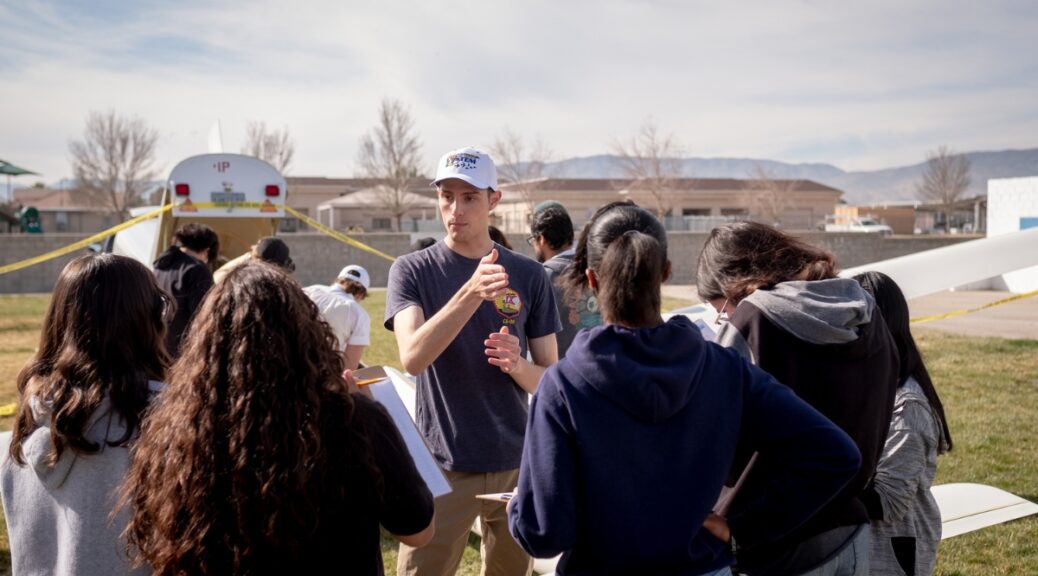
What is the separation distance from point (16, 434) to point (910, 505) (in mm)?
2772

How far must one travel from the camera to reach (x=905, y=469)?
2816 mm

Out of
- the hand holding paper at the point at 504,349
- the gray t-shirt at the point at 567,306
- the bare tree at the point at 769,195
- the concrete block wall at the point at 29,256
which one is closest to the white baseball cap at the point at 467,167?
the hand holding paper at the point at 504,349

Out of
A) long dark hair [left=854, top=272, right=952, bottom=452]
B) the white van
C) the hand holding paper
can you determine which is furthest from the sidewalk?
the hand holding paper

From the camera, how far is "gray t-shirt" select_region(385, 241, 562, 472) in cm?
329

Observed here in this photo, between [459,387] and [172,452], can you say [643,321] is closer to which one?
[172,452]

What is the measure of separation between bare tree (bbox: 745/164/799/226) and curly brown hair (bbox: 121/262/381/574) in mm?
67162

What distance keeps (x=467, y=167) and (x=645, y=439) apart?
5.76 ft

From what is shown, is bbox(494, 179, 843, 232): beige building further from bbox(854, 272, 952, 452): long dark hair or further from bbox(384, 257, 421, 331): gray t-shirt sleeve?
bbox(854, 272, 952, 452): long dark hair

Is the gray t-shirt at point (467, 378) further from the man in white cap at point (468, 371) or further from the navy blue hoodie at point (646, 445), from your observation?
the navy blue hoodie at point (646, 445)

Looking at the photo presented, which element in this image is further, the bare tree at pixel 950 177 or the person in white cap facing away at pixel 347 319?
the bare tree at pixel 950 177

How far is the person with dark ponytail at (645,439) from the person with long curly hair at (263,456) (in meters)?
0.34

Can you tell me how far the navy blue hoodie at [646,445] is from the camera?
1.89 metres

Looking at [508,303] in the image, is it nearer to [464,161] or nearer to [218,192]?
[464,161]

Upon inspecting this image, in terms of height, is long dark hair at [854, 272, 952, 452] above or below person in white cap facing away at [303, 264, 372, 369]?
above
